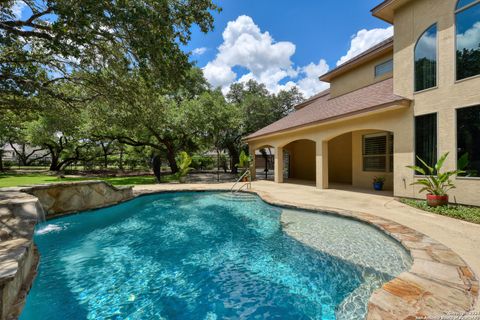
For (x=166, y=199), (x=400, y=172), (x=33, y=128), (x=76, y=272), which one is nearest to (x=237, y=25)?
(x=166, y=199)

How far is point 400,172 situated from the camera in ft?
27.9

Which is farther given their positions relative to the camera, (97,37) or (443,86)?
(443,86)

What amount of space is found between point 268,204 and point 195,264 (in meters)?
4.85

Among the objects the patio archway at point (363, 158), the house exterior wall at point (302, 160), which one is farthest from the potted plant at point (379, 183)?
the house exterior wall at point (302, 160)

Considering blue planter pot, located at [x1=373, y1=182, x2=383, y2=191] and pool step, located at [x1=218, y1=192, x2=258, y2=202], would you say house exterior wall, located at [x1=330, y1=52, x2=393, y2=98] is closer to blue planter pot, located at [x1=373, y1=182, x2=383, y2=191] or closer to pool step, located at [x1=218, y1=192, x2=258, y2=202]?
blue planter pot, located at [x1=373, y1=182, x2=383, y2=191]

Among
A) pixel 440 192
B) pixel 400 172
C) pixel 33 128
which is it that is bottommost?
pixel 440 192

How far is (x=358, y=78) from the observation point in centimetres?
1353

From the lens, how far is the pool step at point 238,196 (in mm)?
10916

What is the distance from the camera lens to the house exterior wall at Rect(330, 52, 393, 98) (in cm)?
1209

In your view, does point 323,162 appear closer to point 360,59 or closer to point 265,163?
point 360,59

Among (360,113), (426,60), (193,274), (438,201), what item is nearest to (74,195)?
(193,274)

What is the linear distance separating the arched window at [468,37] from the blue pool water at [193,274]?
236 inches

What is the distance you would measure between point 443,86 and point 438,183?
3233mm

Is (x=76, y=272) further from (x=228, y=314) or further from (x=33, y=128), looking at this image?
(x=33, y=128)
